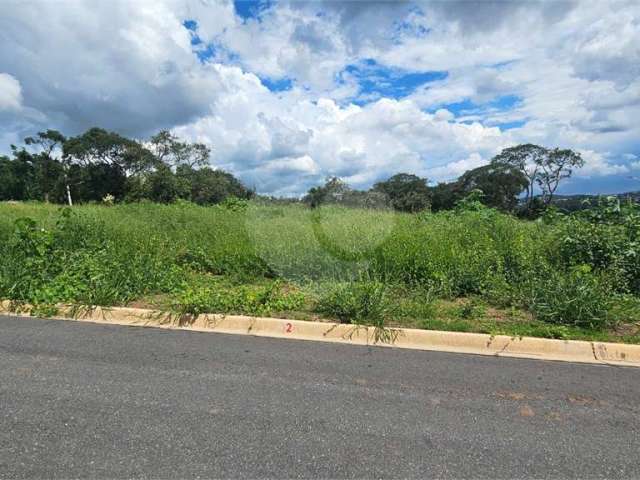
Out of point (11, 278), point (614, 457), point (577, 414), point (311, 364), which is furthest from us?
point (11, 278)

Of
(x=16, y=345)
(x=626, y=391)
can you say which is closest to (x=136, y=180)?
(x=16, y=345)

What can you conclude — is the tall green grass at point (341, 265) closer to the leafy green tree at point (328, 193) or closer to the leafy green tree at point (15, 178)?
the leafy green tree at point (328, 193)

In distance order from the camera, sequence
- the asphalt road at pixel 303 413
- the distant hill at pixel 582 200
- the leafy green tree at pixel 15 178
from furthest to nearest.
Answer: the leafy green tree at pixel 15 178
the distant hill at pixel 582 200
the asphalt road at pixel 303 413

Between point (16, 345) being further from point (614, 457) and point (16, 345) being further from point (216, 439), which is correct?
point (614, 457)

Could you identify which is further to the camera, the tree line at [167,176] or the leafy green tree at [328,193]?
the tree line at [167,176]

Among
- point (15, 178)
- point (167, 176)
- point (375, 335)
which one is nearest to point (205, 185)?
point (167, 176)

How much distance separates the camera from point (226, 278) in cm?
659

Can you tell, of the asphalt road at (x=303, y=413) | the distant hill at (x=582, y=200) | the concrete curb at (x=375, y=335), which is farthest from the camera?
the distant hill at (x=582, y=200)

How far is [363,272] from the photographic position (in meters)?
6.18

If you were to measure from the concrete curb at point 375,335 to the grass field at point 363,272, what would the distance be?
0.18 metres

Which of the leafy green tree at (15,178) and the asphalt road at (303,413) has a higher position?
the leafy green tree at (15,178)

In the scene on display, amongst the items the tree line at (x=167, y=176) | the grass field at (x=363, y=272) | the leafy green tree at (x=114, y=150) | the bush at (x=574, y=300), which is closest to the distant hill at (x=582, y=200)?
the grass field at (x=363, y=272)

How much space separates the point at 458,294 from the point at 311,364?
2944mm

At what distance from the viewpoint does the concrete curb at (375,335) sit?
12.8 feet
